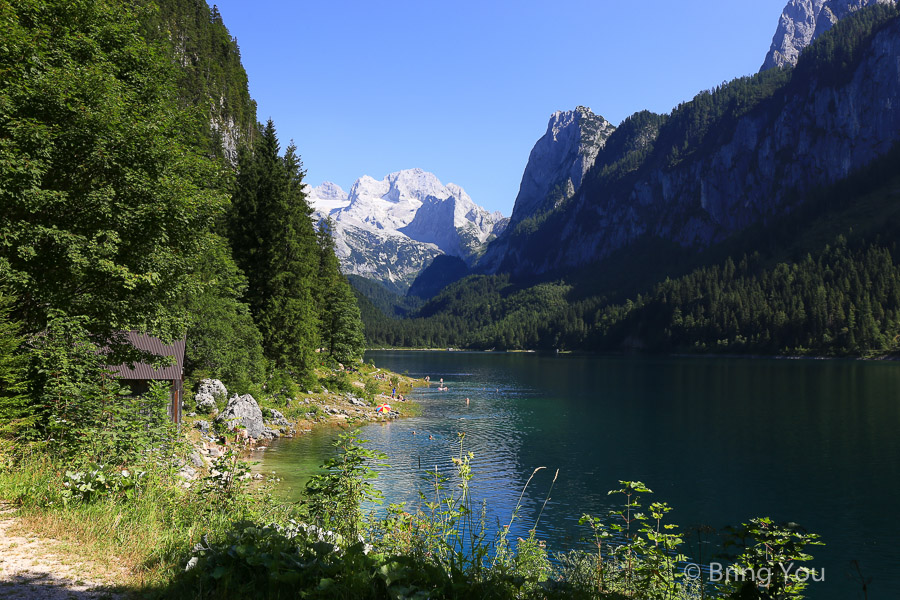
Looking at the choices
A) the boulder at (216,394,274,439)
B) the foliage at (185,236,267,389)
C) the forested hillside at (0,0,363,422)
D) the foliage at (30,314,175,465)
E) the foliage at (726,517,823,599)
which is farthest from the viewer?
the foliage at (185,236,267,389)

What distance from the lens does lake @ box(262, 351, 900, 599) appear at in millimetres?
23609

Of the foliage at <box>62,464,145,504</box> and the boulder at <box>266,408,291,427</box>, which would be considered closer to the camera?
the foliage at <box>62,464,145,504</box>

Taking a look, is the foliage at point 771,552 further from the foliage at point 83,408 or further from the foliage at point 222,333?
the foliage at point 222,333

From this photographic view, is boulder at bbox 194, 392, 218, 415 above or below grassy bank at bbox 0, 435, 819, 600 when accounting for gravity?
below

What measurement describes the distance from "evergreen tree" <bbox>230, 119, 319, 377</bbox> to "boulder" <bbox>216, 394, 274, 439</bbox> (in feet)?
33.2

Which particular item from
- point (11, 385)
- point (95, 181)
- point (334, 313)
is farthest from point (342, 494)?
point (334, 313)

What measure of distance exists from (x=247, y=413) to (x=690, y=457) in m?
29.8

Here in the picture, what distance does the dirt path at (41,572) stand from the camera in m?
6.04

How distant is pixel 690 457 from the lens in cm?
3653

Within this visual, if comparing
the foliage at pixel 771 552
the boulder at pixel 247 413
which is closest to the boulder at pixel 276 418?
the boulder at pixel 247 413

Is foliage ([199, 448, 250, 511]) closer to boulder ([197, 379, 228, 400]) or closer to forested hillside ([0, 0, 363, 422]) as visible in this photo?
forested hillside ([0, 0, 363, 422])

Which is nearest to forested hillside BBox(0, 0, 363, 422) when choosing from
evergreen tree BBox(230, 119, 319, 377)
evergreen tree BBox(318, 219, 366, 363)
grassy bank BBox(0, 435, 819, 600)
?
grassy bank BBox(0, 435, 819, 600)

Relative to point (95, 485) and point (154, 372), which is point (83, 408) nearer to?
point (95, 485)

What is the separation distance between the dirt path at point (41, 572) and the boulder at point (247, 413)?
2754cm
